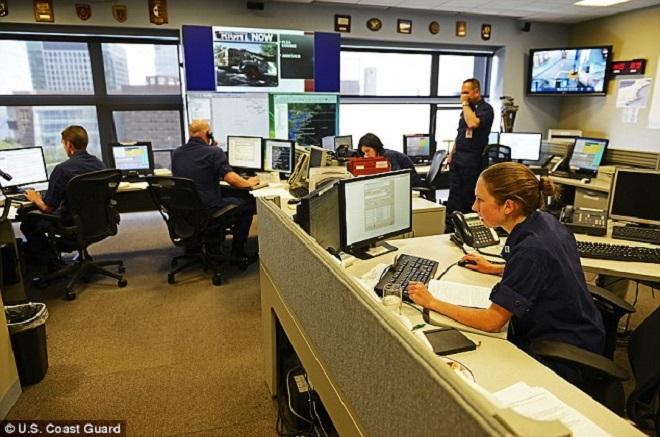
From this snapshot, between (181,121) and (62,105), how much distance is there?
4.16ft

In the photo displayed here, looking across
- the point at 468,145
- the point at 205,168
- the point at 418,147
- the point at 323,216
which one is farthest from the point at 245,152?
the point at 323,216

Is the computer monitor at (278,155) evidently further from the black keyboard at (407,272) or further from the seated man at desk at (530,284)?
the seated man at desk at (530,284)

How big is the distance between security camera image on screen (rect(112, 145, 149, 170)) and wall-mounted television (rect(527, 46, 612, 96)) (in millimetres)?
5273

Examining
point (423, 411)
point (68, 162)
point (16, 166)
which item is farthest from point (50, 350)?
point (423, 411)

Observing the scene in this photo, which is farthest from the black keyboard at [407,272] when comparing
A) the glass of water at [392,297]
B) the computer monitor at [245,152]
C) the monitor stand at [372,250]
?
the computer monitor at [245,152]

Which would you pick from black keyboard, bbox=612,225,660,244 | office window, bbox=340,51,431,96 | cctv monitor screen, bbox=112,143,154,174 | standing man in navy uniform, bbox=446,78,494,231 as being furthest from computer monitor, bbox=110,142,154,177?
black keyboard, bbox=612,225,660,244

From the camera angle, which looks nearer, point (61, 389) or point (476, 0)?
point (61, 389)

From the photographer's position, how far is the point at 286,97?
5297 mm

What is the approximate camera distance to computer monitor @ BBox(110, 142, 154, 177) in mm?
4310

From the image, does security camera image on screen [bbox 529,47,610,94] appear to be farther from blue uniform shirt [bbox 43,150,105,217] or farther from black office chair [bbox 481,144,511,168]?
blue uniform shirt [bbox 43,150,105,217]

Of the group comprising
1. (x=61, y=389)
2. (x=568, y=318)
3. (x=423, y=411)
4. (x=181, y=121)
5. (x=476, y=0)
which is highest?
(x=476, y=0)

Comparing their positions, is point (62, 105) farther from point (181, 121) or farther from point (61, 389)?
point (61, 389)

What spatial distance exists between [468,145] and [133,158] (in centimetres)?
327

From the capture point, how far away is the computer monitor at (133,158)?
4.31m
